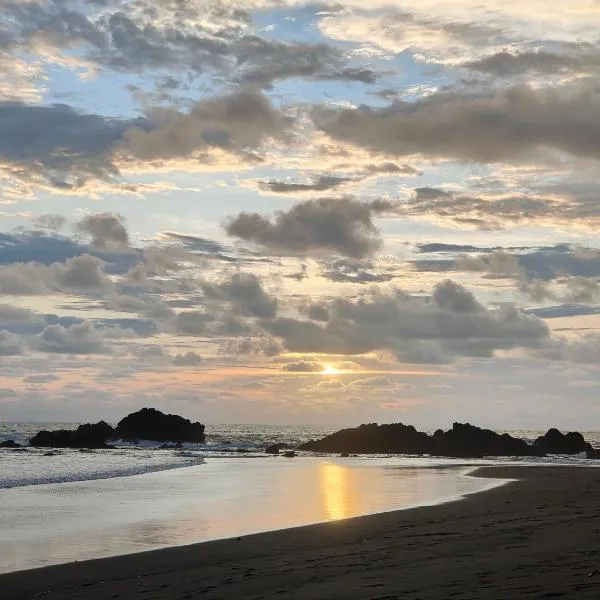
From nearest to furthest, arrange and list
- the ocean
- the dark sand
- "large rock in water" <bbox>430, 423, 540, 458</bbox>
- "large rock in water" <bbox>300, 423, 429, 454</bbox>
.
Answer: the dark sand, the ocean, "large rock in water" <bbox>430, 423, 540, 458</bbox>, "large rock in water" <bbox>300, 423, 429, 454</bbox>

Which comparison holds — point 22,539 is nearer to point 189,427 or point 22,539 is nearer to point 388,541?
point 388,541

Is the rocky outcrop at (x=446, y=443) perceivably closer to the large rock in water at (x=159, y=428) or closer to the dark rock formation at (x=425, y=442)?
the dark rock formation at (x=425, y=442)

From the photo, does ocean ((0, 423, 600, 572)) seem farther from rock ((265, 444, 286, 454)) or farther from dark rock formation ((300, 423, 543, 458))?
dark rock formation ((300, 423, 543, 458))

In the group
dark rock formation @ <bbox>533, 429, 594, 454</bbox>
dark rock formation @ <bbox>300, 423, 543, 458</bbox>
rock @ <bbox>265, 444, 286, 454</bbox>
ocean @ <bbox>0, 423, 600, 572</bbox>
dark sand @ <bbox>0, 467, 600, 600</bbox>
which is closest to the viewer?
dark sand @ <bbox>0, 467, 600, 600</bbox>

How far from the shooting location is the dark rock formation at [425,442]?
88.7 metres

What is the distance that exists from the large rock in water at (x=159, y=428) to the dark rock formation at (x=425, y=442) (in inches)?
1127

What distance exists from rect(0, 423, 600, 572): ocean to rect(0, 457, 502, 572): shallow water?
32 mm

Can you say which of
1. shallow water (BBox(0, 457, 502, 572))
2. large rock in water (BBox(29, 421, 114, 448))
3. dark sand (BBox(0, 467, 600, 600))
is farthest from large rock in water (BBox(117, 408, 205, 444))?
dark sand (BBox(0, 467, 600, 600))

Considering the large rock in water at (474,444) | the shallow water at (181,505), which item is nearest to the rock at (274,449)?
the large rock in water at (474,444)

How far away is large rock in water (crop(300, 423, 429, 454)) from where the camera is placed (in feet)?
311

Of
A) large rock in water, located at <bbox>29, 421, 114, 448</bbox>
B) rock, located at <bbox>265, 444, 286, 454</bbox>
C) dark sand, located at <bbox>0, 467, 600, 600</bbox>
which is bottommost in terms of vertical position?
dark sand, located at <bbox>0, 467, 600, 600</bbox>

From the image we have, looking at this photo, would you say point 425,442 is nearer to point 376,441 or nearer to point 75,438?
point 376,441

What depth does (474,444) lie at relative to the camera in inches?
3514

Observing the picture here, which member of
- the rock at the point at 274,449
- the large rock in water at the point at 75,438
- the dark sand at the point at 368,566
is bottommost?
the dark sand at the point at 368,566
